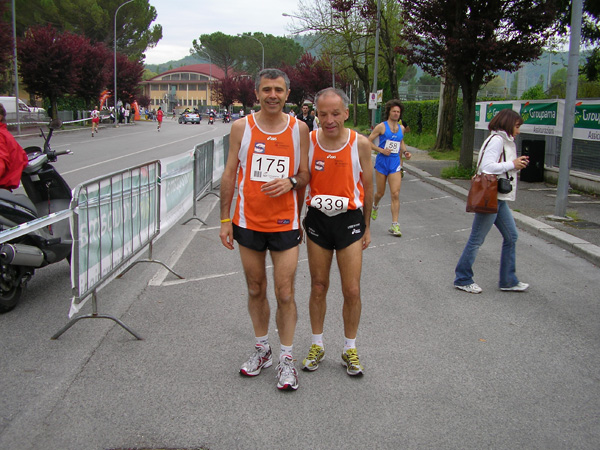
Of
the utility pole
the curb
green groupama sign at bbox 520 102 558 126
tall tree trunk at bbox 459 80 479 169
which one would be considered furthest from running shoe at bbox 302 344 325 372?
tall tree trunk at bbox 459 80 479 169

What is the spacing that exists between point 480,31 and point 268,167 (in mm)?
12373

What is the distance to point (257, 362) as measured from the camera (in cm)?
405

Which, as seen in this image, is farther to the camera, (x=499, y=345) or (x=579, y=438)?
(x=499, y=345)

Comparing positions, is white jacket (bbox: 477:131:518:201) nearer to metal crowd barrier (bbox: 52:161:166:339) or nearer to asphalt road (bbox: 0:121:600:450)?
asphalt road (bbox: 0:121:600:450)

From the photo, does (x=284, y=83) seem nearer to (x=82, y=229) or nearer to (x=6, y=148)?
(x=82, y=229)

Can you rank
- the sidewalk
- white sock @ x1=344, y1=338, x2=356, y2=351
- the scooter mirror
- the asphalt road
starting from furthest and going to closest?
the sidewalk
the scooter mirror
white sock @ x1=344, y1=338, x2=356, y2=351
the asphalt road

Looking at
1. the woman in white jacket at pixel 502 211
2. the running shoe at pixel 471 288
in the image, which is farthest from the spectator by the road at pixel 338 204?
the running shoe at pixel 471 288

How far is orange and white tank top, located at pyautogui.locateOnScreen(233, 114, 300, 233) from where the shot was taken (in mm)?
3773

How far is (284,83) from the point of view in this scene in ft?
12.6

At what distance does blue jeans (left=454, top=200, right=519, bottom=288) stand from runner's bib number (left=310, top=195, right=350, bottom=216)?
2640 mm

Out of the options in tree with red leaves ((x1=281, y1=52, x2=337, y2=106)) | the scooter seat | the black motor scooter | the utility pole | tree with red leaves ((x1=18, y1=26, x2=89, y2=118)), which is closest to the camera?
the black motor scooter

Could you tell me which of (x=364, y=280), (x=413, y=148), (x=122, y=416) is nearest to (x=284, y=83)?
(x=122, y=416)

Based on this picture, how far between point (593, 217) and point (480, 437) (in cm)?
791

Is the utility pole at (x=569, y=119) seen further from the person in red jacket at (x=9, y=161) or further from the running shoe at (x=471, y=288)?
the person in red jacket at (x=9, y=161)
